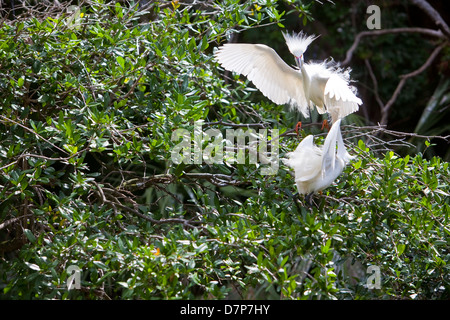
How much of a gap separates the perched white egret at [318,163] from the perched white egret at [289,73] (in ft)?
1.34

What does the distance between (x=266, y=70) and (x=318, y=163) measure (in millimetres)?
863

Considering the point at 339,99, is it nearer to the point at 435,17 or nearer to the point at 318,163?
the point at 318,163

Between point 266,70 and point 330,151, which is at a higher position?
point 266,70

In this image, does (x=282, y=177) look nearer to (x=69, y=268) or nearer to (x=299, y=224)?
(x=299, y=224)

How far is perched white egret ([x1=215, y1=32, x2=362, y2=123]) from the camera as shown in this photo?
2.35 metres

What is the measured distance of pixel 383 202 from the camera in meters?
1.83

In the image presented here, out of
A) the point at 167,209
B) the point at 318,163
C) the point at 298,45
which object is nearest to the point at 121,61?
the point at 167,209

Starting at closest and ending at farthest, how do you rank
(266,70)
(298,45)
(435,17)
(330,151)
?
(330,151) → (298,45) → (266,70) → (435,17)

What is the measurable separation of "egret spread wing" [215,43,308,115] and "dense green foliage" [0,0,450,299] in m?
0.18

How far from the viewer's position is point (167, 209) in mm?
2088

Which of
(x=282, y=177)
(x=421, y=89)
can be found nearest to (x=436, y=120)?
(x=421, y=89)

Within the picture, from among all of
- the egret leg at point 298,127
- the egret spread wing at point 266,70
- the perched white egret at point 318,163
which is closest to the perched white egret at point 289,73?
the egret spread wing at point 266,70

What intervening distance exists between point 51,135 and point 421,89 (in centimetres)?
409

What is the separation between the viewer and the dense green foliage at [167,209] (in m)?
1.61
